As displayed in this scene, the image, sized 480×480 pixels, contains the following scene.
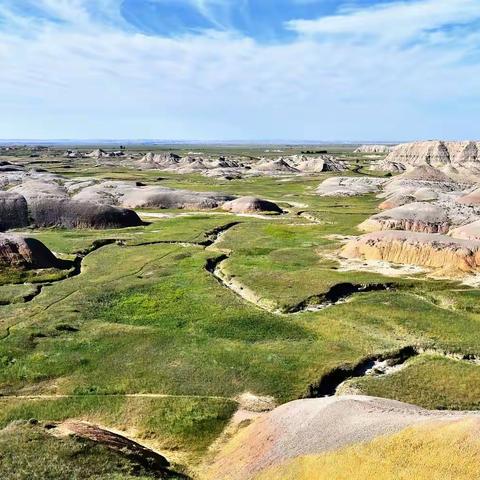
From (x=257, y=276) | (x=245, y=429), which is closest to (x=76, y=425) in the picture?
(x=245, y=429)

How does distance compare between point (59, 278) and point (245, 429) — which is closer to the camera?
point (245, 429)

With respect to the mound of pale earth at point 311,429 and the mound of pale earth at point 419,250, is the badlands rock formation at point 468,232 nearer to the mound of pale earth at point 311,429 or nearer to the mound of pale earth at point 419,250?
the mound of pale earth at point 419,250

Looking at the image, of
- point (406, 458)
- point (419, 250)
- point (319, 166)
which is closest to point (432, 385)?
point (406, 458)

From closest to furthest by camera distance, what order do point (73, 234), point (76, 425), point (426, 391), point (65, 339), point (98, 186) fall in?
point (76, 425)
point (426, 391)
point (65, 339)
point (73, 234)
point (98, 186)

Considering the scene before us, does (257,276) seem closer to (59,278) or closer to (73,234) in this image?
(59,278)

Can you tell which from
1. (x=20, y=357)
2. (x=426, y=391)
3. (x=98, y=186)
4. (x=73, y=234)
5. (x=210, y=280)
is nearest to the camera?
(x=426, y=391)

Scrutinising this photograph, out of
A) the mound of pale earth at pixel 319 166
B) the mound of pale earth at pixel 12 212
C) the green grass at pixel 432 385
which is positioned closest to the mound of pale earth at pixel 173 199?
the mound of pale earth at pixel 12 212

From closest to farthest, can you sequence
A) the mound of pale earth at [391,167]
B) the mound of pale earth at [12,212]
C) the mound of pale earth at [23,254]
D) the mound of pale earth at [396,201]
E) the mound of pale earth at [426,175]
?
the mound of pale earth at [23,254]
the mound of pale earth at [12,212]
the mound of pale earth at [396,201]
the mound of pale earth at [426,175]
the mound of pale earth at [391,167]
